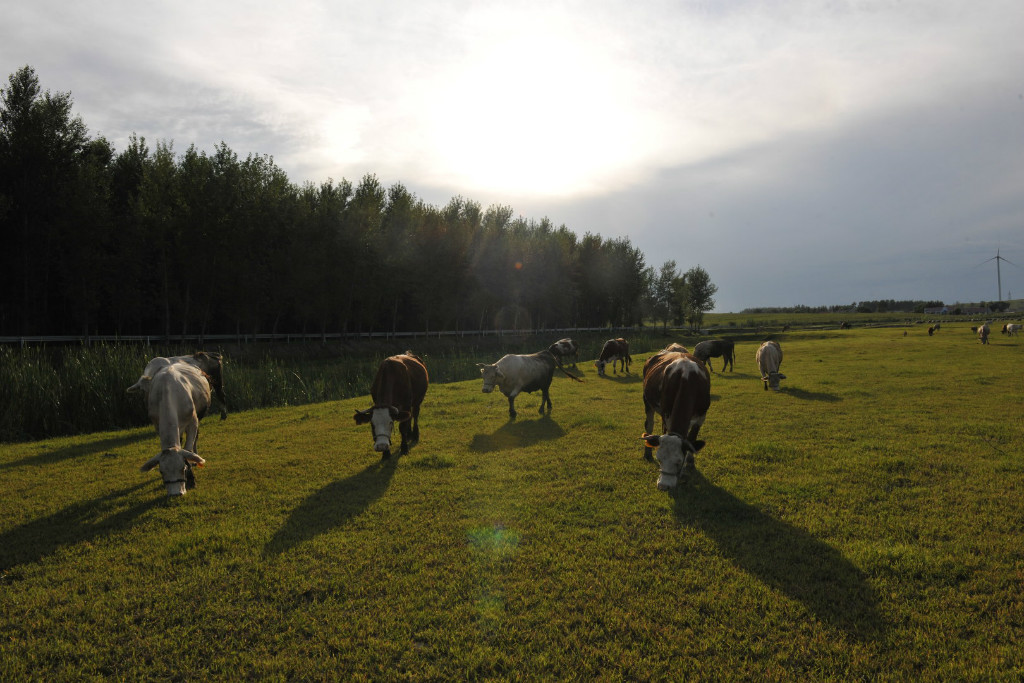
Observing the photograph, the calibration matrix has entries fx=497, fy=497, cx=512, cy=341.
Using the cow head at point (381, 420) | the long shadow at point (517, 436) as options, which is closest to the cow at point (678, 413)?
the long shadow at point (517, 436)

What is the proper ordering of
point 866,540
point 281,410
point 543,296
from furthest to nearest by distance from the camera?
point 543,296 → point 281,410 → point 866,540

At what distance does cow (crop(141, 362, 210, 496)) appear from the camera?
7.85 metres

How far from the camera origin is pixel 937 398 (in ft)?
53.0

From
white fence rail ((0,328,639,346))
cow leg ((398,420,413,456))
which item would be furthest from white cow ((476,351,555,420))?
white fence rail ((0,328,639,346))

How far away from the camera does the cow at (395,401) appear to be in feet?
31.4

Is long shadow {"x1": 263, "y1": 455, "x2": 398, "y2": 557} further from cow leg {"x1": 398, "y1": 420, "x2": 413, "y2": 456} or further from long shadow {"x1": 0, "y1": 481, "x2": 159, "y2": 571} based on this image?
long shadow {"x1": 0, "y1": 481, "x2": 159, "y2": 571}

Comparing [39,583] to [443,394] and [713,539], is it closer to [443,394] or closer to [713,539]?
[713,539]

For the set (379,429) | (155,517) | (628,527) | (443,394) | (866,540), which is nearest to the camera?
(866,540)

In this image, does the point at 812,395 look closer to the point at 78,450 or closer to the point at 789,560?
the point at 789,560

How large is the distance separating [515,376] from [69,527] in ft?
33.0

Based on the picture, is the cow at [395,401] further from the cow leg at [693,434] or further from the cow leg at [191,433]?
the cow leg at [693,434]

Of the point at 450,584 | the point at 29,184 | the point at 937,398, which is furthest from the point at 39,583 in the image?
the point at 29,184

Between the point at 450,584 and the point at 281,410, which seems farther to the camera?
the point at 281,410

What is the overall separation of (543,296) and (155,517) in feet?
183
